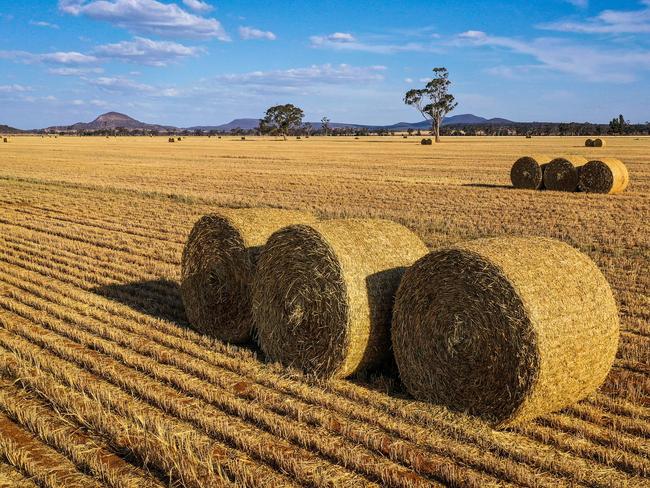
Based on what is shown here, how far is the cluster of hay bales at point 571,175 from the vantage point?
22.8 meters

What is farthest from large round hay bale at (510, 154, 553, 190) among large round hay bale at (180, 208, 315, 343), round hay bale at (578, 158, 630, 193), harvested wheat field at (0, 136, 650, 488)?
large round hay bale at (180, 208, 315, 343)

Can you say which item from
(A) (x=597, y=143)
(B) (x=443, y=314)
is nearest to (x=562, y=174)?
(B) (x=443, y=314)

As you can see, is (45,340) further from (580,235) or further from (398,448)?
(580,235)

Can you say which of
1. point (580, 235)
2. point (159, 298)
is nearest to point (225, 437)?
point (159, 298)

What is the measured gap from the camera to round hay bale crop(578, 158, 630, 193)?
22609 millimetres

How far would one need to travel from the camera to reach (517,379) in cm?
561

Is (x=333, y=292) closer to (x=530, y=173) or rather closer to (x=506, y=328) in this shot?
(x=506, y=328)

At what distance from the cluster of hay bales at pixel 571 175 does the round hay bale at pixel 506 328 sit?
18.0 meters

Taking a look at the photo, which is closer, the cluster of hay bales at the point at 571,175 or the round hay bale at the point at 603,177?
the round hay bale at the point at 603,177

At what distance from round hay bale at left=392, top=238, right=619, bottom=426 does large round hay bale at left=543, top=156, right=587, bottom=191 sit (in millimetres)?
18421

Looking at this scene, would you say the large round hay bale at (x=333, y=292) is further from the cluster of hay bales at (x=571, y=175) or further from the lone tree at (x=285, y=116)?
the lone tree at (x=285, y=116)

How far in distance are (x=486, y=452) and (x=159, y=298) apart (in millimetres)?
6237

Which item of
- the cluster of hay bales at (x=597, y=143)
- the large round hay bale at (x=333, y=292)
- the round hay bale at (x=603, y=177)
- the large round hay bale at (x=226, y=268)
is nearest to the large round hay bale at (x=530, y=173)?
the round hay bale at (x=603, y=177)

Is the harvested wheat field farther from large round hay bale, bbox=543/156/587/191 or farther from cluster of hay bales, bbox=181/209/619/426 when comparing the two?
large round hay bale, bbox=543/156/587/191
